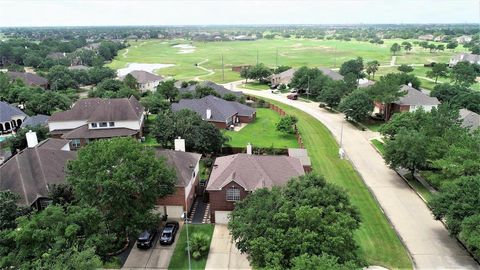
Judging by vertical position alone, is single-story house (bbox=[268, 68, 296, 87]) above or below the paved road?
above

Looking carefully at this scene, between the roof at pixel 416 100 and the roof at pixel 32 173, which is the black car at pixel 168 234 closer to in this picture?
the roof at pixel 32 173

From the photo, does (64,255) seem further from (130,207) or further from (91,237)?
(130,207)

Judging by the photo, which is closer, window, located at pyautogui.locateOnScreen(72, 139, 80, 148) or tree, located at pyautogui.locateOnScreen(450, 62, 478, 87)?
window, located at pyautogui.locateOnScreen(72, 139, 80, 148)

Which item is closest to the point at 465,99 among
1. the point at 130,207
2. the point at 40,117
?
the point at 130,207

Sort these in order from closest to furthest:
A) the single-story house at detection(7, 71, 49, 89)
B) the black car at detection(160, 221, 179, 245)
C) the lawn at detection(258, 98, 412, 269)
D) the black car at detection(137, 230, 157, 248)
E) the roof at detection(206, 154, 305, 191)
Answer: the lawn at detection(258, 98, 412, 269), the black car at detection(137, 230, 157, 248), the black car at detection(160, 221, 179, 245), the roof at detection(206, 154, 305, 191), the single-story house at detection(7, 71, 49, 89)

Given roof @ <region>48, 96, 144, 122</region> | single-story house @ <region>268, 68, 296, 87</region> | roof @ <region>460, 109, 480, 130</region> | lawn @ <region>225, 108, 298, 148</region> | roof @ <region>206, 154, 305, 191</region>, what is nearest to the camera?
roof @ <region>206, 154, 305, 191</region>

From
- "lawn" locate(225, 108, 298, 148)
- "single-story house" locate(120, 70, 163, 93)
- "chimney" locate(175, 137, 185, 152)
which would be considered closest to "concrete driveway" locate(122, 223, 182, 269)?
"chimney" locate(175, 137, 185, 152)

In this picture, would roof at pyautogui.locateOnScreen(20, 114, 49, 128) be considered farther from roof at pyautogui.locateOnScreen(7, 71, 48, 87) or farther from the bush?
roof at pyautogui.locateOnScreen(7, 71, 48, 87)

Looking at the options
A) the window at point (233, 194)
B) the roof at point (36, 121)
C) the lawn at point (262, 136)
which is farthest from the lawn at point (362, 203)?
the roof at point (36, 121)
